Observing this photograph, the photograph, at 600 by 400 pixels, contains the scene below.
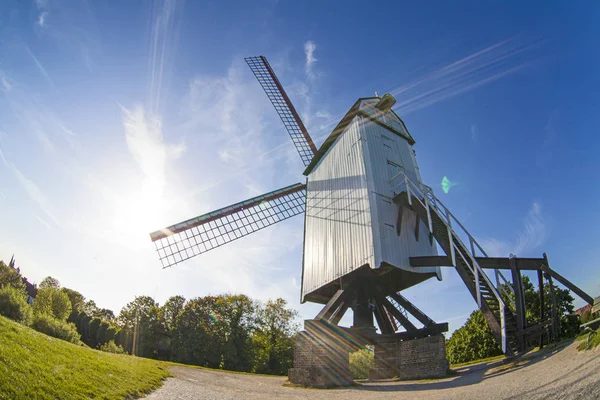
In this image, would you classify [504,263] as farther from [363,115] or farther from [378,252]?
[363,115]

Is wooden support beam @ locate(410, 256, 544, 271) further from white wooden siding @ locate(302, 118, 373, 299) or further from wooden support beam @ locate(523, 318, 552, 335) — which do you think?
white wooden siding @ locate(302, 118, 373, 299)

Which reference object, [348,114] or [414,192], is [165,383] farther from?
[348,114]

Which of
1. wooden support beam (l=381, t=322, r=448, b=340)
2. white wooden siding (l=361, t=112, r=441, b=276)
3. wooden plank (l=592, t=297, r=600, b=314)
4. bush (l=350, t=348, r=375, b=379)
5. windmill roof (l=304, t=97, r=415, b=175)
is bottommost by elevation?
bush (l=350, t=348, r=375, b=379)

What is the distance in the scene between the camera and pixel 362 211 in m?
14.2

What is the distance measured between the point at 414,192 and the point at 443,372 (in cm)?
724

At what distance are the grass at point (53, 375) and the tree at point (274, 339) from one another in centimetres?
2758

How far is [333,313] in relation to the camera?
1364 centimetres

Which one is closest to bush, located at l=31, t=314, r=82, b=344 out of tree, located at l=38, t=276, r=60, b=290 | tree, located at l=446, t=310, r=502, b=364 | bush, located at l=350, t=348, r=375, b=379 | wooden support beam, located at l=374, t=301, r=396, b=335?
wooden support beam, located at l=374, t=301, r=396, b=335

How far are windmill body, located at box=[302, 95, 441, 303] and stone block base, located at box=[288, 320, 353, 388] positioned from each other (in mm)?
2916

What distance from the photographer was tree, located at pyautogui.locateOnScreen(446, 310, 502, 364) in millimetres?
23266

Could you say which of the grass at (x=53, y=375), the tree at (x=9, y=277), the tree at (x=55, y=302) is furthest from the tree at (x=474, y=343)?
the tree at (x=9, y=277)

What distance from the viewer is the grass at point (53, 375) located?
5.62 meters

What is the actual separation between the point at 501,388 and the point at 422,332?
20.5 feet

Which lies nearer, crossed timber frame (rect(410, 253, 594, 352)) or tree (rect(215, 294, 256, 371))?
crossed timber frame (rect(410, 253, 594, 352))
